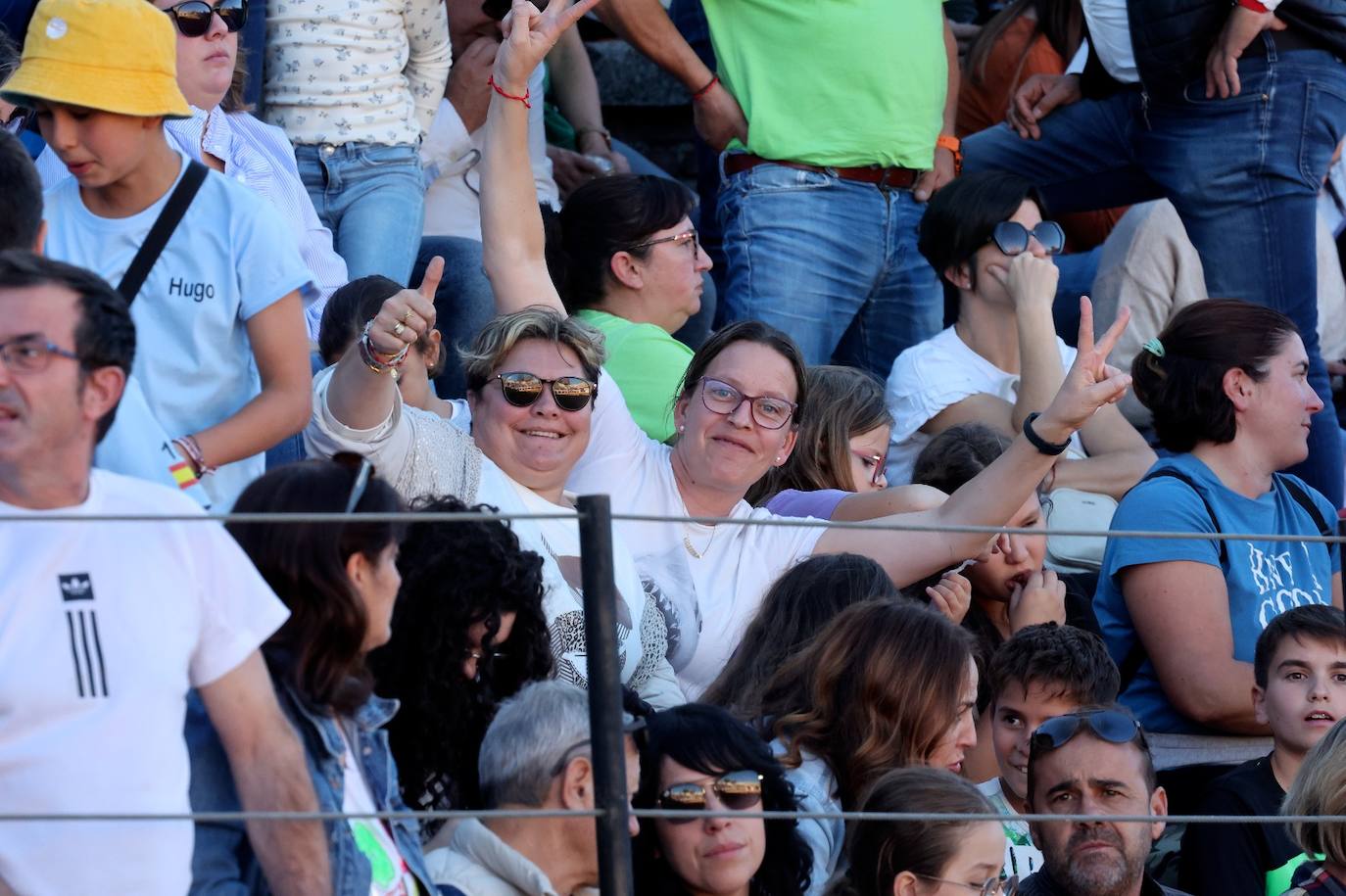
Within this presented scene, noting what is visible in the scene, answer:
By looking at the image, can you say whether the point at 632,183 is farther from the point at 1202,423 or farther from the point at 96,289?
the point at 96,289

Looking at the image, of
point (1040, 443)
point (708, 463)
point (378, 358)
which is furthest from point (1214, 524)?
point (378, 358)

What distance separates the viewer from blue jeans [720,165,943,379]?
522cm

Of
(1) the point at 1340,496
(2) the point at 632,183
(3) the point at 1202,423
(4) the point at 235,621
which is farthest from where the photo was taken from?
(1) the point at 1340,496

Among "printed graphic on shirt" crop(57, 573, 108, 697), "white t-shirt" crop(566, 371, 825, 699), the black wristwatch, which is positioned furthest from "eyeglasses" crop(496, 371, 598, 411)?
"printed graphic on shirt" crop(57, 573, 108, 697)

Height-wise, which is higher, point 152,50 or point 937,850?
point 152,50

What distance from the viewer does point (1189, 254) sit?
5930mm

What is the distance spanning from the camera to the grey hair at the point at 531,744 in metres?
2.86

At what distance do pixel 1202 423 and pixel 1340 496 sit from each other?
3.38ft

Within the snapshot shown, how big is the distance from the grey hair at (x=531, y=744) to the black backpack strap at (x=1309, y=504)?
2.25 m

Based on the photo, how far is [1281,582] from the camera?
4355 mm

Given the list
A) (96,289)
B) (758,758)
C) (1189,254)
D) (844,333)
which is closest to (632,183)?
(844,333)

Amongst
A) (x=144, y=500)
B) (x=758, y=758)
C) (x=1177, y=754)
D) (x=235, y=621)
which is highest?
(x=144, y=500)

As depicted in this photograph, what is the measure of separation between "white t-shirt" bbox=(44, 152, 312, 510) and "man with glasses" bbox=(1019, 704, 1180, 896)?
146 cm

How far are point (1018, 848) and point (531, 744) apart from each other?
46.2 inches
